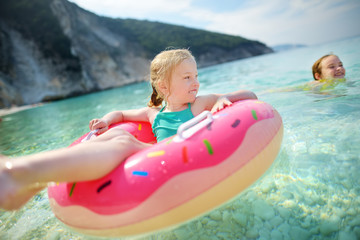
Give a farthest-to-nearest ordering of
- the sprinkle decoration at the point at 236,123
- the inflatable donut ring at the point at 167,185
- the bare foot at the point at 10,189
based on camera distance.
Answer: the sprinkle decoration at the point at 236,123, the inflatable donut ring at the point at 167,185, the bare foot at the point at 10,189

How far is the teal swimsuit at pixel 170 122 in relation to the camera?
6.35 ft

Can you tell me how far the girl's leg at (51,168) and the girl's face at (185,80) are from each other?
2.79 ft

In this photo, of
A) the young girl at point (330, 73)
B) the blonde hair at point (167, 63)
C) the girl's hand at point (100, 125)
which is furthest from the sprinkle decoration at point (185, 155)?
the young girl at point (330, 73)

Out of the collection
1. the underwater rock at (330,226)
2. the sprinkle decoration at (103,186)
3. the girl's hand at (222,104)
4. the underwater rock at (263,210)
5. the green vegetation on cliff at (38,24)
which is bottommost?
the underwater rock at (263,210)

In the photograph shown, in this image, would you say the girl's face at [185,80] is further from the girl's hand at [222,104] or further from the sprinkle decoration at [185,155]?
the sprinkle decoration at [185,155]

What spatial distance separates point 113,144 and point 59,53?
2455cm

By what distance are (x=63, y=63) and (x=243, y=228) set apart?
2447 cm

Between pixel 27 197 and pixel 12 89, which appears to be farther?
pixel 12 89

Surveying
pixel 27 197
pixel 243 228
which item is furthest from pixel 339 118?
pixel 27 197

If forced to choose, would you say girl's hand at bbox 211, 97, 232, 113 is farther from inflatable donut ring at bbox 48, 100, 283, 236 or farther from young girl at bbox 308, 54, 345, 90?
young girl at bbox 308, 54, 345, 90

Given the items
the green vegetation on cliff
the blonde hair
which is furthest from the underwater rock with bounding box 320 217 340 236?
the green vegetation on cliff

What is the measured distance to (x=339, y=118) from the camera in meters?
2.34

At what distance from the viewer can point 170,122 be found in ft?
6.52

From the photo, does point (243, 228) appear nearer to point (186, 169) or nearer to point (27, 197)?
point (186, 169)
